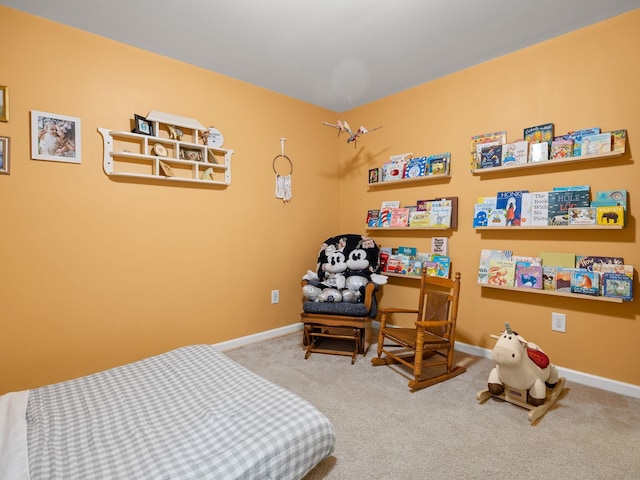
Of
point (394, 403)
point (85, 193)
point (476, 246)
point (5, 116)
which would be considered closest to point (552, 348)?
point (476, 246)

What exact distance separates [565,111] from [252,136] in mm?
2540

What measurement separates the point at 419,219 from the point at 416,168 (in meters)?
0.50

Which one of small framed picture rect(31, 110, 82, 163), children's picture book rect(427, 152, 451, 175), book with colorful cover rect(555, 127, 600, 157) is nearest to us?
small framed picture rect(31, 110, 82, 163)

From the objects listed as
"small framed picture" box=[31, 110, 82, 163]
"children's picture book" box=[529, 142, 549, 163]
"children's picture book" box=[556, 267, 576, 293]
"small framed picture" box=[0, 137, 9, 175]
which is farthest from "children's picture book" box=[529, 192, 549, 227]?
"small framed picture" box=[0, 137, 9, 175]

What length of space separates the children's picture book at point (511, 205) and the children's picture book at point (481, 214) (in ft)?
0.31

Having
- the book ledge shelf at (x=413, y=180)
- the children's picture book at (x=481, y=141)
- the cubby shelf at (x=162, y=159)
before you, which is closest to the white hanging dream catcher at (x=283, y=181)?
the cubby shelf at (x=162, y=159)

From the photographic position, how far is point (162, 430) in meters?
1.27

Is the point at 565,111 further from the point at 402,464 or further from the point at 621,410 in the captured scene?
the point at 402,464

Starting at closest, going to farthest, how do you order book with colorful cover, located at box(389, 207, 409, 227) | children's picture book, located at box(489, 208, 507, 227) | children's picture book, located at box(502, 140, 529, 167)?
children's picture book, located at box(502, 140, 529, 167) → children's picture book, located at box(489, 208, 507, 227) → book with colorful cover, located at box(389, 207, 409, 227)

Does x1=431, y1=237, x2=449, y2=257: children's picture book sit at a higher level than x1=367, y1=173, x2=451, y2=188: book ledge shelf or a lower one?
lower

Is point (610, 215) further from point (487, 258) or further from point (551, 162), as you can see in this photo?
point (487, 258)

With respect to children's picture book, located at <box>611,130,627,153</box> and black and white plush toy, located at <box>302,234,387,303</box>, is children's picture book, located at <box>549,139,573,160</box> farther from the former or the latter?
black and white plush toy, located at <box>302,234,387,303</box>

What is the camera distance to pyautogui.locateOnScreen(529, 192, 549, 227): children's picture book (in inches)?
92.3

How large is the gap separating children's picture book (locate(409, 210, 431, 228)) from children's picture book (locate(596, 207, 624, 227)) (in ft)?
3.92
